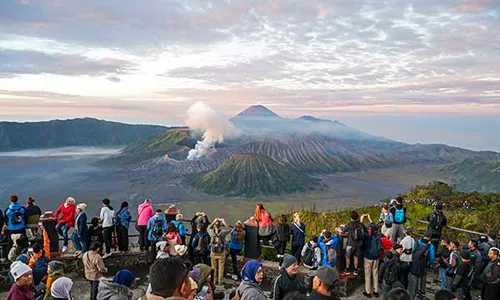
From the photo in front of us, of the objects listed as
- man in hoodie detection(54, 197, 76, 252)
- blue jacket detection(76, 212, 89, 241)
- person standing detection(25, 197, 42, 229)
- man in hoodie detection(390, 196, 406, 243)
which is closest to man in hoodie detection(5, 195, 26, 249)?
person standing detection(25, 197, 42, 229)

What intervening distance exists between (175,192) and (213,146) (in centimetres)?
4376

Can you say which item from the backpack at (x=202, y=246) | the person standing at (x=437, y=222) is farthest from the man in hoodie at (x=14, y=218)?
the person standing at (x=437, y=222)

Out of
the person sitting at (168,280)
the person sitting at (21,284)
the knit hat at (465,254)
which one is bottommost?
the knit hat at (465,254)

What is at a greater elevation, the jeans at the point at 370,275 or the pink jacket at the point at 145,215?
the pink jacket at the point at 145,215

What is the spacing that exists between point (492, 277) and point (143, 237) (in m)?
7.66

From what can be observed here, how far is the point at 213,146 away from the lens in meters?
125

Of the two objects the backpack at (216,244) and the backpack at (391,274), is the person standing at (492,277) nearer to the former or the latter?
the backpack at (391,274)

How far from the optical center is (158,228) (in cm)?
1034

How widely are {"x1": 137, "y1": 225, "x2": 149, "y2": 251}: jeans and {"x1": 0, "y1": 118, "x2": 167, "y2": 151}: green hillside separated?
149089 millimetres

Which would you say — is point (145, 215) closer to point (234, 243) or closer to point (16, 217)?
point (234, 243)

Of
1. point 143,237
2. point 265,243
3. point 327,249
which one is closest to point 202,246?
point 265,243

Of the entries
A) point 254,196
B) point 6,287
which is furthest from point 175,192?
point 6,287

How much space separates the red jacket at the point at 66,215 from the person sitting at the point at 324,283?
24.5 feet

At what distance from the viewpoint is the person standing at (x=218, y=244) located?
9.66 meters
